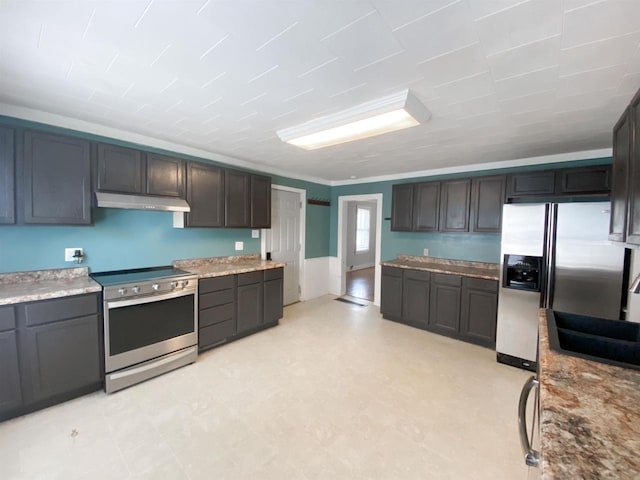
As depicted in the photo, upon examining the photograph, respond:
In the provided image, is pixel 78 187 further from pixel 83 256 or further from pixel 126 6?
pixel 126 6

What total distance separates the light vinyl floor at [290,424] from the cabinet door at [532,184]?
2072 mm

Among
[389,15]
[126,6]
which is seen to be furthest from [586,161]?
[126,6]

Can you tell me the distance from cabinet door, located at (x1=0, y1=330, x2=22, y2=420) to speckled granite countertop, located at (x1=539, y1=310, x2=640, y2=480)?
311 centimetres

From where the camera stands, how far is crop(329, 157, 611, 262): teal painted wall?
3793 mm

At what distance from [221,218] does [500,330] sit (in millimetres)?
3656

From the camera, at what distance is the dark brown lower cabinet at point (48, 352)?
1.96m

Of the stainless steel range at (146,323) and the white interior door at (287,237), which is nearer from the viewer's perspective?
the stainless steel range at (146,323)

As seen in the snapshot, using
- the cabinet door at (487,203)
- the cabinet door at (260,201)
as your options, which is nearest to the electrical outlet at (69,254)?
the cabinet door at (260,201)

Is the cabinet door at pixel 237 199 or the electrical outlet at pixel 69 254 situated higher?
the cabinet door at pixel 237 199

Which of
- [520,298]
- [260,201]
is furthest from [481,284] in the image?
[260,201]

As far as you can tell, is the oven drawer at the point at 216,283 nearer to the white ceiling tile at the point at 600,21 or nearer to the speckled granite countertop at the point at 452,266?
the speckled granite countertop at the point at 452,266

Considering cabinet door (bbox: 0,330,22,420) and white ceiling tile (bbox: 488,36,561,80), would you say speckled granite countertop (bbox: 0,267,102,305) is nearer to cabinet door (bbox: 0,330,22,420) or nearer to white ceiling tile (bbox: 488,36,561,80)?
cabinet door (bbox: 0,330,22,420)

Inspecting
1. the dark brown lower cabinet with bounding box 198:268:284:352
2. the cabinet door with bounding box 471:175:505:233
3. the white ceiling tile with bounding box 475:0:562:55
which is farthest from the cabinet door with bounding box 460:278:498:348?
the white ceiling tile with bounding box 475:0:562:55

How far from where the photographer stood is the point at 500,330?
304cm
